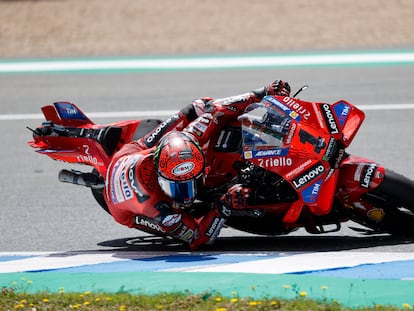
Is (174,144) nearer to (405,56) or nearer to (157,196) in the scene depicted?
(157,196)

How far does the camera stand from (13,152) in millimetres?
10805

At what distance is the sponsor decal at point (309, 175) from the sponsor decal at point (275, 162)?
0.13m

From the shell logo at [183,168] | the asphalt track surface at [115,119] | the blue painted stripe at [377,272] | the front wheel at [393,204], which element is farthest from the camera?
the asphalt track surface at [115,119]

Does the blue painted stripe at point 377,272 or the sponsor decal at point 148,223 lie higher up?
the blue painted stripe at point 377,272

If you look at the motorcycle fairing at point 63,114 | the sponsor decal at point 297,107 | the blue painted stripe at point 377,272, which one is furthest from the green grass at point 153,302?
the motorcycle fairing at point 63,114

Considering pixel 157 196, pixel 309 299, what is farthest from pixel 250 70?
pixel 309 299

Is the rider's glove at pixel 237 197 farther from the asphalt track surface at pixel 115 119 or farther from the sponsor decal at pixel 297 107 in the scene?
the sponsor decal at pixel 297 107

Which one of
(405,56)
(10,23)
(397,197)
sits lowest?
(10,23)

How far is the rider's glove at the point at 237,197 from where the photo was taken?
6.80 m

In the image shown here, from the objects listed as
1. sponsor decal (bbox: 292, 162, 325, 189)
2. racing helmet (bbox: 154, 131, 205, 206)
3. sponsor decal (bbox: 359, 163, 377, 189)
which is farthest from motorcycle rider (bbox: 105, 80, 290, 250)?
sponsor decal (bbox: 359, 163, 377, 189)

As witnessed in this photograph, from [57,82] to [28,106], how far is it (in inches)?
48.8

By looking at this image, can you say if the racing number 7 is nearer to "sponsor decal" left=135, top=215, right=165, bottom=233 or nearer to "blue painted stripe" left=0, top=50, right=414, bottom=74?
"sponsor decal" left=135, top=215, right=165, bottom=233

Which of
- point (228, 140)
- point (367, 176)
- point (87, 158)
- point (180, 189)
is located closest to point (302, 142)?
point (367, 176)

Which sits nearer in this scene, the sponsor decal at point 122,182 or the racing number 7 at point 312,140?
the racing number 7 at point 312,140
